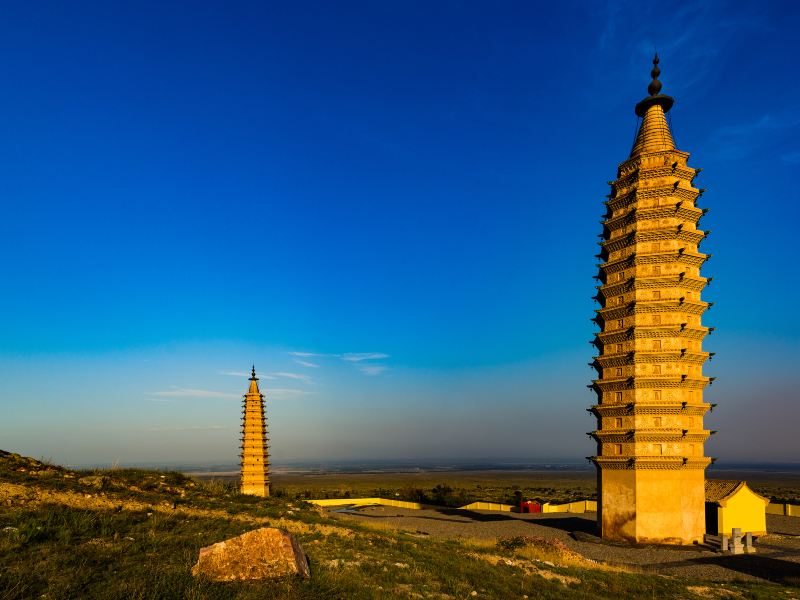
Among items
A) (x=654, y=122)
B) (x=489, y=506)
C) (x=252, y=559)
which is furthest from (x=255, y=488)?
(x=654, y=122)

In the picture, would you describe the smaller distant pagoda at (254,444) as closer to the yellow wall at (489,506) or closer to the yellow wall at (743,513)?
the yellow wall at (489,506)

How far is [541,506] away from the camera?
4794 cm

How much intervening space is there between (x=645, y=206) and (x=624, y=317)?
24.6ft

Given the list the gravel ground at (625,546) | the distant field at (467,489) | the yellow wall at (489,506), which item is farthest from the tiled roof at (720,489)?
the distant field at (467,489)

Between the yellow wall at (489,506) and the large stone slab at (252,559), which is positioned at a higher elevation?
the large stone slab at (252,559)

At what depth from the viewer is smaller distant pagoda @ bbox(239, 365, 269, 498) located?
38.3 m

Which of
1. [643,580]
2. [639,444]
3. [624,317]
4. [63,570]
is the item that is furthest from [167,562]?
[624,317]

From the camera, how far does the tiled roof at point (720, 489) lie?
3053 centimetres

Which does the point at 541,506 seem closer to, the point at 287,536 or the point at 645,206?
the point at 645,206

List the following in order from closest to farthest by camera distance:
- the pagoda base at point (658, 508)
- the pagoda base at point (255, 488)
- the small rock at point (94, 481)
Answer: the small rock at point (94, 481) → the pagoda base at point (658, 508) → the pagoda base at point (255, 488)

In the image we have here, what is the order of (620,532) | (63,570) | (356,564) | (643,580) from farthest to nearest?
(620,532) < (643,580) < (356,564) < (63,570)

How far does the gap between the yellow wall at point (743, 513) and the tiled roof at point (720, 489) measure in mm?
359

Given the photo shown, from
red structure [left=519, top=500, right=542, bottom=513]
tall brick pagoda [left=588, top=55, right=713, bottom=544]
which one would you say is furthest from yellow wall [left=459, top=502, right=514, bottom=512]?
tall brick pagoda [left=588, top=55, right=713, bottom=544]

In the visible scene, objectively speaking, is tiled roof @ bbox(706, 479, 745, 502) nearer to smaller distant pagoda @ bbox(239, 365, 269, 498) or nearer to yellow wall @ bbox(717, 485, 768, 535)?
→ yellow wall @ bbox(717, 485, 768, 535)
